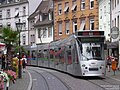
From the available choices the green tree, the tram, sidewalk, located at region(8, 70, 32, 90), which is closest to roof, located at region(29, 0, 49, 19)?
the green tree

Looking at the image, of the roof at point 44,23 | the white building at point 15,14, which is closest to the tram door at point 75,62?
the roof at point 44,23

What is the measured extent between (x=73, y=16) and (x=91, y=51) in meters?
35.6

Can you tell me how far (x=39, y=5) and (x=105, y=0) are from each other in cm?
3070

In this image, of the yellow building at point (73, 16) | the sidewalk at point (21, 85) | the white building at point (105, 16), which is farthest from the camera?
the yellow building at point (73, 16)

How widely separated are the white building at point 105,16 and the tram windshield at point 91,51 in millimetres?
23907

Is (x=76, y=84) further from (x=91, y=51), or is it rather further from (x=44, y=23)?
(x=44, y=23)

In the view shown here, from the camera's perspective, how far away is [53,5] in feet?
231

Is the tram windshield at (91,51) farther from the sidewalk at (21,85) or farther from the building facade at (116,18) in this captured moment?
the building facade at (116,18)

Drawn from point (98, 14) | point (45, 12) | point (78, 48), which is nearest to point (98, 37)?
point (78, 48)

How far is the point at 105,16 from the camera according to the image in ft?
178

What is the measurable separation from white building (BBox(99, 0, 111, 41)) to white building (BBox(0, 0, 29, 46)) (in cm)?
2554

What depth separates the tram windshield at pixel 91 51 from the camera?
28453 millimetres

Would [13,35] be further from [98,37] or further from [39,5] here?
[39,5]

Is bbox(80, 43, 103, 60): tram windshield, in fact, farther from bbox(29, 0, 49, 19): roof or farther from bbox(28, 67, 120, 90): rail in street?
bbox(29, 0, 49, 19): roof
